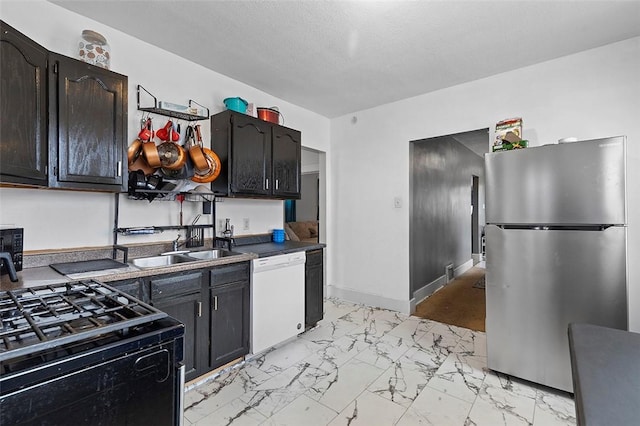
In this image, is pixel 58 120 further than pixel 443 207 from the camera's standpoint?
No

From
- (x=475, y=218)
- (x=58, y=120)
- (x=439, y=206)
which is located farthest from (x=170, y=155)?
(x=475, y=218)

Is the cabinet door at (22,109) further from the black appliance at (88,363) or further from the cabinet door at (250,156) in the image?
the cabinet door at (250,156)

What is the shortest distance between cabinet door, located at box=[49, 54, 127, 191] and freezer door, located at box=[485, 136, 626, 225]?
2.62 metres

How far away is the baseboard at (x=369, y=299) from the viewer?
352cm

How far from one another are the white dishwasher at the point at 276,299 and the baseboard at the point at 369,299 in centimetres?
129

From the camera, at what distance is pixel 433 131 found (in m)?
3.31

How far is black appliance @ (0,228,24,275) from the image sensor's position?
1584 millimetres

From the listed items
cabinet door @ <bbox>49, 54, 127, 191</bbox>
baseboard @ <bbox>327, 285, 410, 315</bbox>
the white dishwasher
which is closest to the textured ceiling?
cabinet door @ <bbox>49, 54, 127, 191</bbox>

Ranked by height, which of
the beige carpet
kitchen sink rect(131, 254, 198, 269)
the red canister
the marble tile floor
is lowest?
the marble tile floor

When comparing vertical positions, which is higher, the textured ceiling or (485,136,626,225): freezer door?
the textured ceiling

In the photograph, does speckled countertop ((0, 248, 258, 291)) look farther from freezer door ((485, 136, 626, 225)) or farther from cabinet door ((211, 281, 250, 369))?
freezer door ((485, 136, 626, 225))

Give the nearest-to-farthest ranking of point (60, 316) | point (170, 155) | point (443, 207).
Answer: point (60, 316) < point (170, 155) < point (443, 207)

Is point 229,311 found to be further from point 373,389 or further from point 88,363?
point 88,363

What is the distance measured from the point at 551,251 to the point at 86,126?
3089 millimetres
